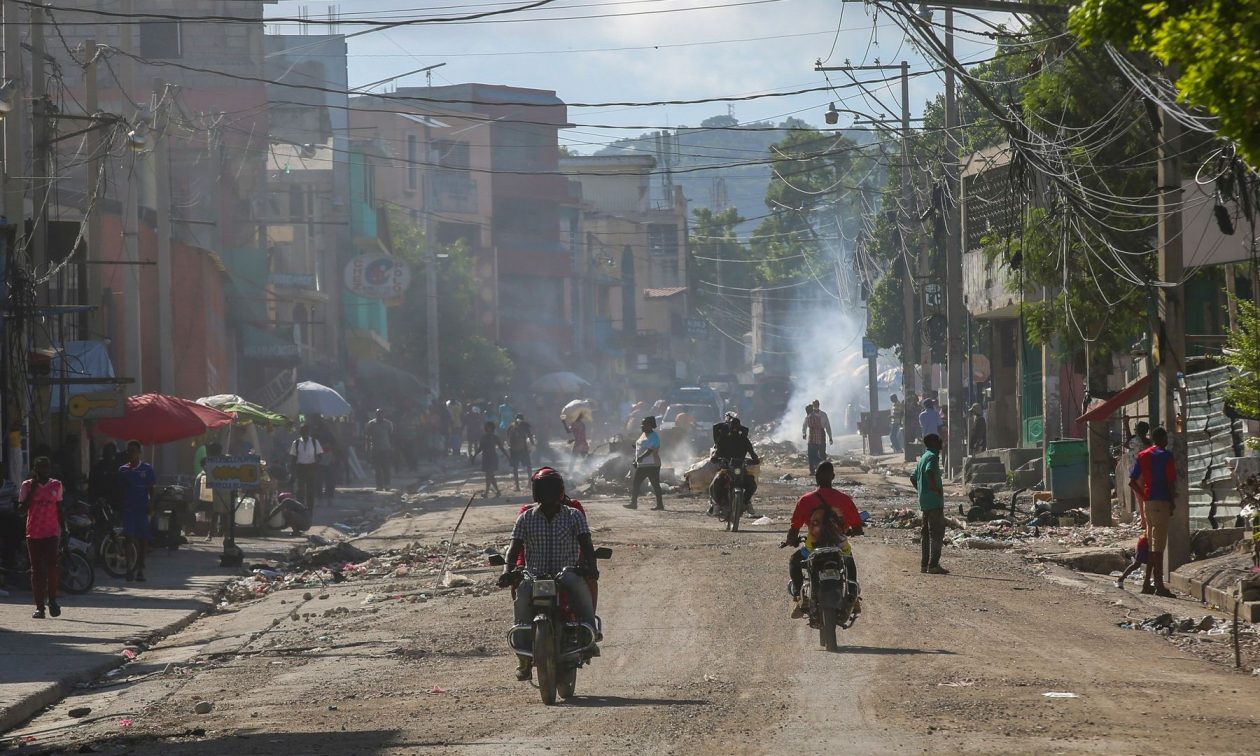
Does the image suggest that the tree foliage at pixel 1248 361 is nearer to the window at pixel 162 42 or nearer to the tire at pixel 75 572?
the tire at pixel 75 572

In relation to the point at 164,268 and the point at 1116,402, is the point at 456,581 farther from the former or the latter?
the point at 164,268

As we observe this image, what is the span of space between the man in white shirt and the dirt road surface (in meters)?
13.2

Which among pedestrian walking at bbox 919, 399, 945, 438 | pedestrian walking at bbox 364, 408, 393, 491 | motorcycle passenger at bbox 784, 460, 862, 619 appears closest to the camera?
motorcycle passenger at bbox 784, 460, 862, 619

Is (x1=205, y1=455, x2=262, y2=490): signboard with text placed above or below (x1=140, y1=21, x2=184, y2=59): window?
below

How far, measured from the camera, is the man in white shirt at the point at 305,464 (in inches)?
1273

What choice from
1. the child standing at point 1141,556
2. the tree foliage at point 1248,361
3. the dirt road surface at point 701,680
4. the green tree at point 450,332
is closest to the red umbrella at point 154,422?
the dirt road surface at point 701,680

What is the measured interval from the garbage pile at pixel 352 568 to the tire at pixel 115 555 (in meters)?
1.28

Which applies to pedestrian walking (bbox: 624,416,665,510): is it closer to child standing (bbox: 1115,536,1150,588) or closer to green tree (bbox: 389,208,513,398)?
child standing (bbox: 1115,536,1150,588)

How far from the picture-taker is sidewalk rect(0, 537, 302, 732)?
42.1ft

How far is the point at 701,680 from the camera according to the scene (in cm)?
1120

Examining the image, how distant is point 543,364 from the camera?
3570 inches

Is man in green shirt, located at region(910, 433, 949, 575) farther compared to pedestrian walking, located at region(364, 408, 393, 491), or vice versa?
pedestrian walking, located at region(364, 408, 393, 491)

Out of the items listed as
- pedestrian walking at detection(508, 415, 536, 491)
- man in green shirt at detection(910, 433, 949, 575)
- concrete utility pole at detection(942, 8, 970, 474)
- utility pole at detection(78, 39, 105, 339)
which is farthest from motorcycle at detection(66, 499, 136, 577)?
concrete utility pole at detection(942, 8, 970, 474)

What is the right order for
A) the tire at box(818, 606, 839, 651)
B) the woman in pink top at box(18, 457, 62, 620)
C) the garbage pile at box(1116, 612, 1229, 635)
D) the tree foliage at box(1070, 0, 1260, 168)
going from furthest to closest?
1. the woman in pink top at box(18, 457, 62, 620)
2. the garbage pile at box(1116, 612, 1229, 635)
3. the tire at box(818, 606, 839, 651)
4. the tree foliage at box(1070, 0, 1260, 168)
